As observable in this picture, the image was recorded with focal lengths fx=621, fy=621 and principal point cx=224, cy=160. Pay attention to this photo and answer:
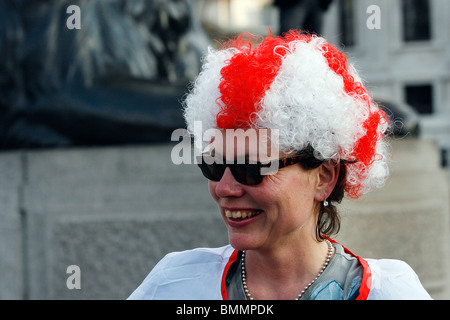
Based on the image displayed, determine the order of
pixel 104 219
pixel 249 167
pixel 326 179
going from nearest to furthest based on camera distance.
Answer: pixel 249 167 → pixel 326 179 → pixel 104 219

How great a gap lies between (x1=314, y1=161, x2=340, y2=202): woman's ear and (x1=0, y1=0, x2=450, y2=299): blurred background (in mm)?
2130

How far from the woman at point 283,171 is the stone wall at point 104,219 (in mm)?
2311

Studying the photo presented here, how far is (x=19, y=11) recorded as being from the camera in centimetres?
479

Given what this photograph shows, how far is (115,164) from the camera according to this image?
441cm

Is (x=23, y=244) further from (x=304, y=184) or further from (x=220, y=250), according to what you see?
(x=304, y=184)

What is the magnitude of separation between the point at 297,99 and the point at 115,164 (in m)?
2.78

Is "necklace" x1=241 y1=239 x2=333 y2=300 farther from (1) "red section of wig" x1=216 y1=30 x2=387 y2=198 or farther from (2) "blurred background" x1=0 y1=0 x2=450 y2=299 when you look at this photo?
(2) "blurred background" x1=0 y1=0 x2=450 y2=299

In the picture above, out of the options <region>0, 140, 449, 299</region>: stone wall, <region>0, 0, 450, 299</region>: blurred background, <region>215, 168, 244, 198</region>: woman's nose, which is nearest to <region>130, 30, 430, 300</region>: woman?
<region>215, 168, 244, 198</region>: woman's nose

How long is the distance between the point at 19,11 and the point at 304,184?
3.63m

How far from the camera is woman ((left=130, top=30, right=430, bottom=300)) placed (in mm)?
1812

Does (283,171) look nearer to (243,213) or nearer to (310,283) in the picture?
(243,213)

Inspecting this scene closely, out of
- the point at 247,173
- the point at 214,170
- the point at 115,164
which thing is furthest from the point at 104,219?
the point at 247,173

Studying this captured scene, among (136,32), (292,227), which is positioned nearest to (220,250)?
(292,227)

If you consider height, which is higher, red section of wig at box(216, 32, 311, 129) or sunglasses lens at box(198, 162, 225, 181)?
red section of wig at box(216, 32, 311, 129)
